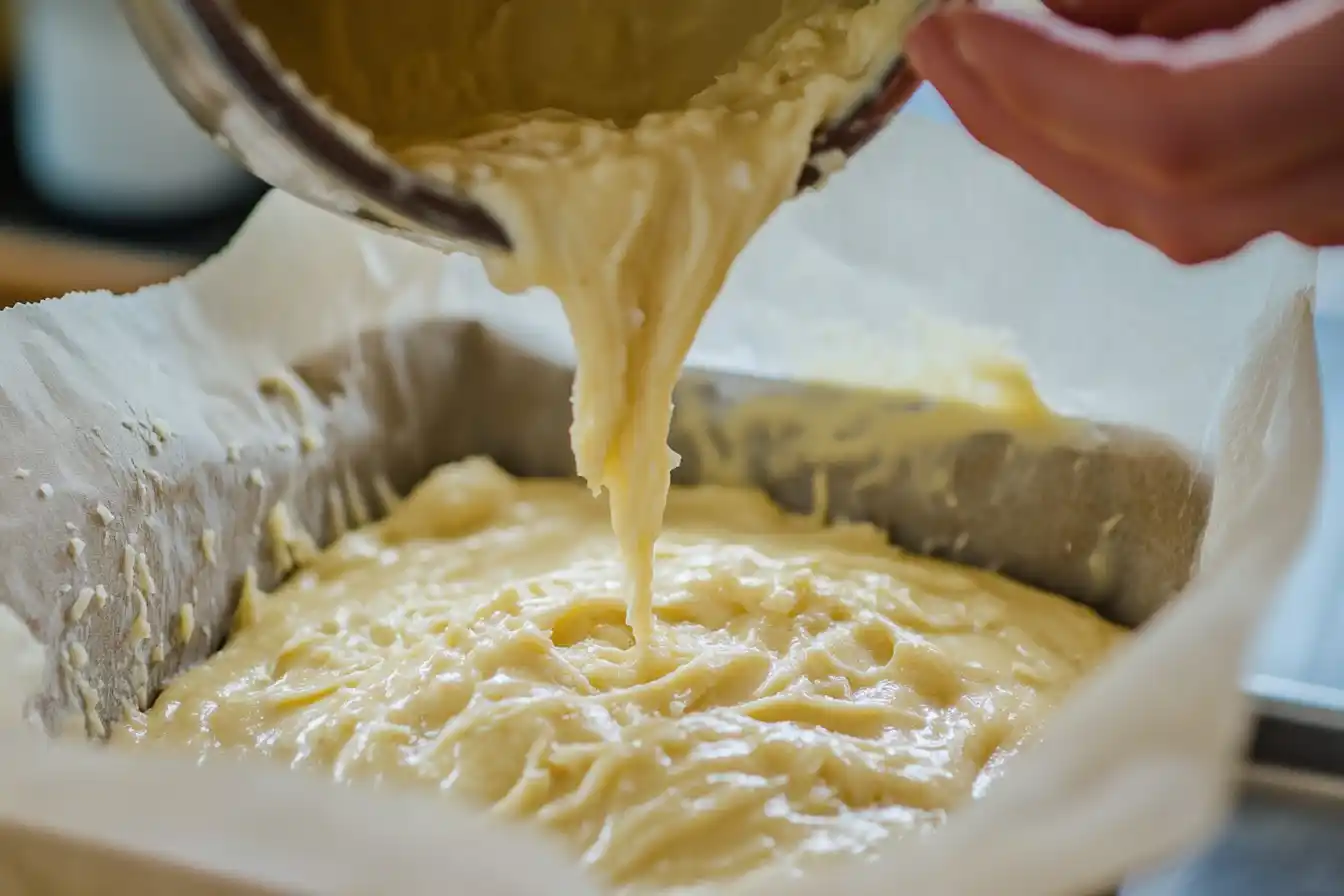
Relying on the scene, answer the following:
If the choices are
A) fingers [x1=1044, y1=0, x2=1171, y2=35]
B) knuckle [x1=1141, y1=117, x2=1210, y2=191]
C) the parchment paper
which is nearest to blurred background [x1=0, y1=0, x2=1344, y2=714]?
the parchment paper

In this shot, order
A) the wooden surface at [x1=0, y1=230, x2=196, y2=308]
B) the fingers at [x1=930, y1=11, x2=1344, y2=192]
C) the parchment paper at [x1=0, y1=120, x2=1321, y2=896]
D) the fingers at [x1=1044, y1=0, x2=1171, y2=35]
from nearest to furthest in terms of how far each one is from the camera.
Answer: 1. the parchment paper at [x1=0, y1=120, x2=1321, y2=896]
2. the fingers at [x1=930, y1=11, x2=1344, y2=192]
3. the fingers at [x1=1044, y1=0, x2=1171, y2=35]
4. the wooden surface at [x1=0, y1=230, x2=196, y2=308]

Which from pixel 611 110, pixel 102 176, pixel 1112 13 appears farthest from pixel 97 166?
pixel 1112 13

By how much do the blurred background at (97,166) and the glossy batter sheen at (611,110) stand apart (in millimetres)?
644

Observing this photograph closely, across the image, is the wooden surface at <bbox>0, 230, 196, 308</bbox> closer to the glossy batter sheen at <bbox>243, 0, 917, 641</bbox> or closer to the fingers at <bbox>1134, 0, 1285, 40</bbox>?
the glossy batter sheen at <bbox>243, 0, 917, 641</bbox>

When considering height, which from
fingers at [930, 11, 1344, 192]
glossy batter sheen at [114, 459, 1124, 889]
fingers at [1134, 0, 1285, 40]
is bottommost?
glossy batter sheen at [114, 459, 1124, 889]

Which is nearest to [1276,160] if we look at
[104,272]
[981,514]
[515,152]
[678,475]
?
[515,152]

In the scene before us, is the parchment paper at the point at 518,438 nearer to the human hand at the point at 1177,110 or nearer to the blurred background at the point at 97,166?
the human hand at the point at 1177,110

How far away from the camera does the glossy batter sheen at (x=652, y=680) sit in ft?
2.31

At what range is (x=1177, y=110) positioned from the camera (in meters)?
0.50

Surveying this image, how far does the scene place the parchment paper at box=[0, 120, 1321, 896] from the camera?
393mm

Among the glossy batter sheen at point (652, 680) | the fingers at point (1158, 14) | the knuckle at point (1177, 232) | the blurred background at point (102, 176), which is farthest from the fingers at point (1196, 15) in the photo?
the blurred background at point (102, 176)

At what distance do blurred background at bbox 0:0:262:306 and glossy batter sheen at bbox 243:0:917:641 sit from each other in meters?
0.64

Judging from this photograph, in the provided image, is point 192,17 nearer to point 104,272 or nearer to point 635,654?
point 635,654

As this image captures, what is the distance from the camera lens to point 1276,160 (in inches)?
20.1
